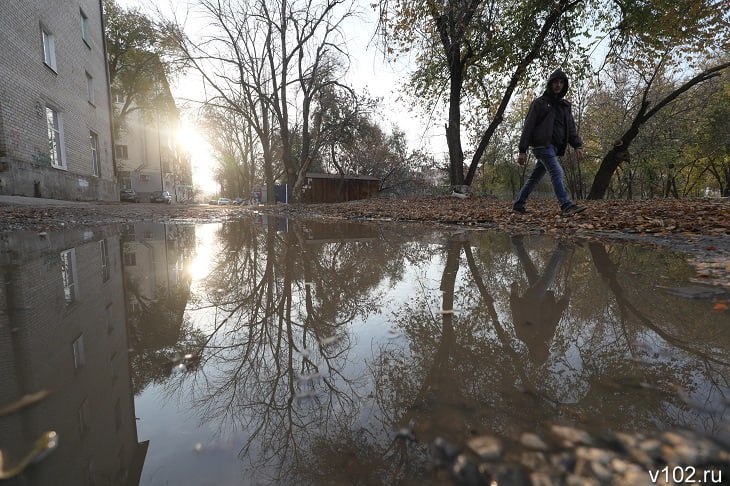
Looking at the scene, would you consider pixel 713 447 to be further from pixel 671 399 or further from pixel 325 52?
pixel 325 52

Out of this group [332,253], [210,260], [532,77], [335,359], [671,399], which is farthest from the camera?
[532,77]

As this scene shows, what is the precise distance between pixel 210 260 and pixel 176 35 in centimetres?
1816

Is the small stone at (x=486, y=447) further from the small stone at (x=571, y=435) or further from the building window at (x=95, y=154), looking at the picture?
the building window at (x=95, y=154)

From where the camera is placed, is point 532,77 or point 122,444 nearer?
point 122,444

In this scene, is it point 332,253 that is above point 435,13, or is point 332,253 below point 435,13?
below

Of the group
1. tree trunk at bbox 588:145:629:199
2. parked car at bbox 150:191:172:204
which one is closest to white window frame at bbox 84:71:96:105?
parked car at bbox 150:191:172:204

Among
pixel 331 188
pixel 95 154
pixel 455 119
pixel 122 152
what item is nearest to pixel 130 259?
pixel 455 119

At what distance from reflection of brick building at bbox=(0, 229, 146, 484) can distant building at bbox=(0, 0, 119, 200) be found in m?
10.8

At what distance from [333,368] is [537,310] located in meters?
1.09

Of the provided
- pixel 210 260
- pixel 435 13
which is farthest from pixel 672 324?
pixel 435 13

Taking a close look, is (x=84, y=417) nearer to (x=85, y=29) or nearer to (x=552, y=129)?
(x=552, y=129)

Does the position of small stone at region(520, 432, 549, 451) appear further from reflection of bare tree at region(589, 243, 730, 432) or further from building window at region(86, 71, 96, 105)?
building window at region(86, 71, 96, 105)

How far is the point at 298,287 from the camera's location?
2.26 meters

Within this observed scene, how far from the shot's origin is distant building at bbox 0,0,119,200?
987 centimetres
